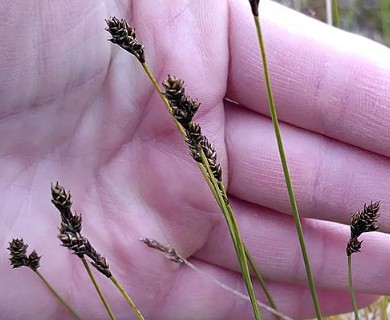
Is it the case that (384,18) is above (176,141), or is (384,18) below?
above

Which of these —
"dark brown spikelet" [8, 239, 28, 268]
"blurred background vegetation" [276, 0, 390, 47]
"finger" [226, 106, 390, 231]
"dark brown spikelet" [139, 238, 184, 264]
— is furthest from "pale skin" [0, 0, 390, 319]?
"blurred background vegetation" [276, 0, 390, 47]

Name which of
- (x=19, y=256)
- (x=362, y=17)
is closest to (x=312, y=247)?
(x=19, y=256)

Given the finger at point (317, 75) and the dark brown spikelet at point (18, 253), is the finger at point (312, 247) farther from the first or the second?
the dark brown spikelet at point (18, 253)

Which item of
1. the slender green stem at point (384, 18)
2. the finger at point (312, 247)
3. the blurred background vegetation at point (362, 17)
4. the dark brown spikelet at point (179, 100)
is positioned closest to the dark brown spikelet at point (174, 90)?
the dark brown spikelet at point (179, 100)

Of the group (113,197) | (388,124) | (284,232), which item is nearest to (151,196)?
(113,197)

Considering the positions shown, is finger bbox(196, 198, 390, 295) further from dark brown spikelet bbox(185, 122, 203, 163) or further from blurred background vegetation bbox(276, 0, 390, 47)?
blurred background vegetation bbox(276, 0, 390, 47)

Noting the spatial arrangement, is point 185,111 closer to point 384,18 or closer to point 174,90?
point 174,90

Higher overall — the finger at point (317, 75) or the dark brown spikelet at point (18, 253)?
the finger at point (317, 75)
